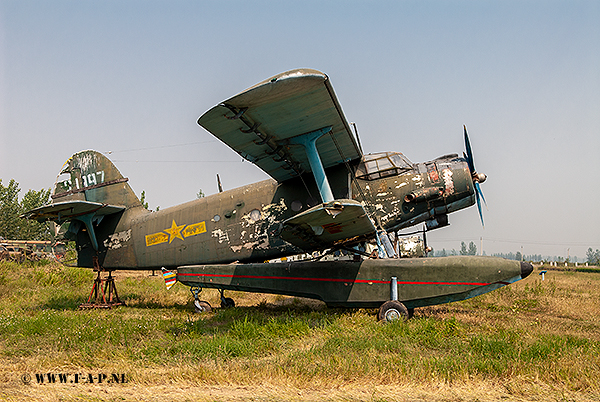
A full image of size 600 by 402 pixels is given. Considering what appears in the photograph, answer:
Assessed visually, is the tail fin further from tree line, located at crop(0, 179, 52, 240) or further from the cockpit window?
tree line, located at crop(0, 179, 52, 240)

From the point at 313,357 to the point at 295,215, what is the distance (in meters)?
4.58

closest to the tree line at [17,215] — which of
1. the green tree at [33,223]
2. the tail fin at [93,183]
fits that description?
the green tree at [33,223]

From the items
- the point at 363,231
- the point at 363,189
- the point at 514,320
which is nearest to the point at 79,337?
the point at 363,231

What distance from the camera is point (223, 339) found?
641 centimetres

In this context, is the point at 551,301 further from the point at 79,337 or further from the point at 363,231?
the point at 79,337

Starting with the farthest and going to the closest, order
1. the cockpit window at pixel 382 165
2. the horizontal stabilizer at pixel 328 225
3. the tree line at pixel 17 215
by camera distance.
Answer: the tree line at pixel 17 215 < the cockpit window at pixel 382 165 < the horizontal stabilizer at pixel 328 225

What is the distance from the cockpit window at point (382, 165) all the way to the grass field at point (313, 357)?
3.27 metres

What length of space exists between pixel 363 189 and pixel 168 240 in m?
5.73

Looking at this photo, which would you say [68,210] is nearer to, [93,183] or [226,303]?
[93,183]

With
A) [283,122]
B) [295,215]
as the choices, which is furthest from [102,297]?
[283,122]

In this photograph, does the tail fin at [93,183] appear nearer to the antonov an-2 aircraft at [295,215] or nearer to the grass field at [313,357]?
the antonov an-2 aircraft at [295,215]

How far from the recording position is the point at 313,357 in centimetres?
554

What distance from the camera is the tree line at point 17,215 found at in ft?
194

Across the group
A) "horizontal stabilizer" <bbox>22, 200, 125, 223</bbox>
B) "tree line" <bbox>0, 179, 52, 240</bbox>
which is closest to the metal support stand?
"horizontal stabilizer" <bbox>22, 200, 125, 223</bbox>
